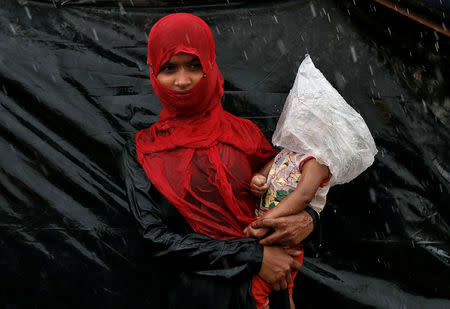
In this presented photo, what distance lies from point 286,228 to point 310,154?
25 centimetres

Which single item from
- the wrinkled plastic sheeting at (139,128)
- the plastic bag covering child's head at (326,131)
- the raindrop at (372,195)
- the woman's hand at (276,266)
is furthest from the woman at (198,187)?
the raindrop at (372,195)

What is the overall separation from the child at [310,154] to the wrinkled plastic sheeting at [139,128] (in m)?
0.55

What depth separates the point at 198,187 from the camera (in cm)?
154

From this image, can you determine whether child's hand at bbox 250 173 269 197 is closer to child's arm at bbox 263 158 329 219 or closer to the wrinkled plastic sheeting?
child's arm at bbox 263 158 329 219

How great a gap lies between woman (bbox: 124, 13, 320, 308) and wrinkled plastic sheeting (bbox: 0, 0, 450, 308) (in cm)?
53

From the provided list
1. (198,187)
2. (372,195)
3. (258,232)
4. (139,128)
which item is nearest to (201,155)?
(198,187)

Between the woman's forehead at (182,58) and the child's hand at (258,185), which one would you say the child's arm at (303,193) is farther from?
the woman's forehead at (182,58)

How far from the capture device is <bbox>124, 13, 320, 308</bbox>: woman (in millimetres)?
1450

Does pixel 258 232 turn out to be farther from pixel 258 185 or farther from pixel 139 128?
pixel 139 128

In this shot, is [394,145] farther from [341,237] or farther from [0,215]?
[0,215]

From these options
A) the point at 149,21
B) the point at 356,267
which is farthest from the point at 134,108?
the point at 356,267

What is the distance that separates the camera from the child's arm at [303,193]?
4.74 ft

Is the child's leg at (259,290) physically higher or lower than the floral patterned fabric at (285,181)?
lower

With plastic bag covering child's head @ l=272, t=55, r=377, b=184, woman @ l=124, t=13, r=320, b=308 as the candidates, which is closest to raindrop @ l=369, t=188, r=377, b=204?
plastic bag covering child's head @ l=272, t=55, r=377, b=184
